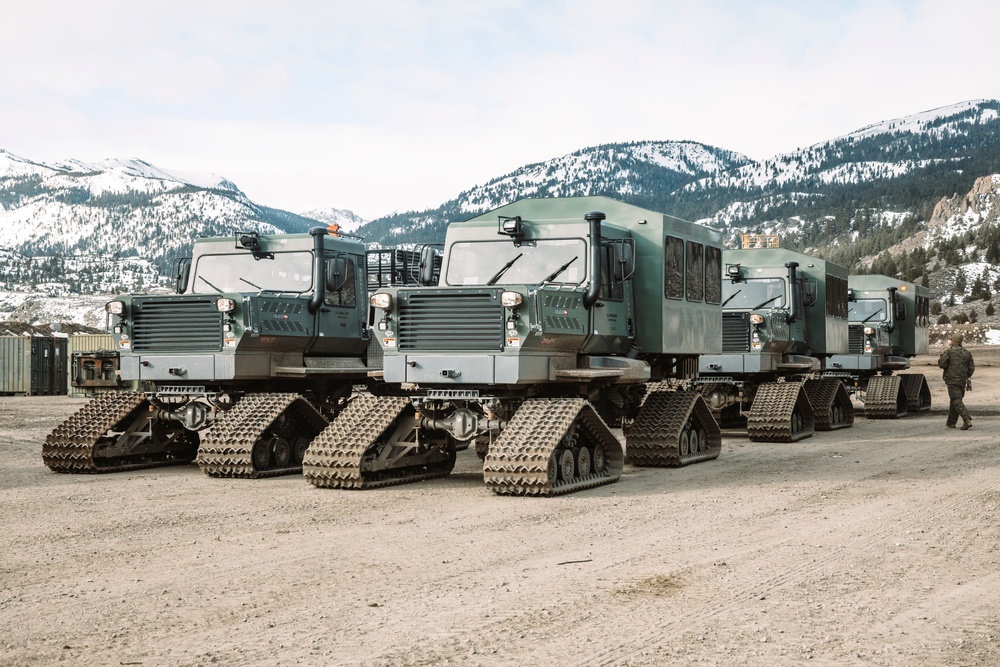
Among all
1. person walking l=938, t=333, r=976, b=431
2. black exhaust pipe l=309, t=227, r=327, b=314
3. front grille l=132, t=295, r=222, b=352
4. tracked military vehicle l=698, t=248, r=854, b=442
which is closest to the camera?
front grille l=132, t=295, r=222, b=352

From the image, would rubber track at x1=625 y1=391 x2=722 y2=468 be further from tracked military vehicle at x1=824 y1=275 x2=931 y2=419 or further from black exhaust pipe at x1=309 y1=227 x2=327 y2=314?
tracked military vehicle at x1=824 y1=275 x2=931 y2=419

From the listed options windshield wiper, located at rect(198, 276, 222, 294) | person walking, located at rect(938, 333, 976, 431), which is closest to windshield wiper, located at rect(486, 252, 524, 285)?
windshield wiper, located at rect(198, 276, 222, 294)

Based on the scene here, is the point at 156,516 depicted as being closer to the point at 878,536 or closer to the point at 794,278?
the point at 878,536

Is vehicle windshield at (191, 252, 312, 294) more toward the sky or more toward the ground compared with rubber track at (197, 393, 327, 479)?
more toward the sky

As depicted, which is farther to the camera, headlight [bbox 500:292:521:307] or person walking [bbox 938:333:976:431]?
person walking [bbox 938:333:976:431]

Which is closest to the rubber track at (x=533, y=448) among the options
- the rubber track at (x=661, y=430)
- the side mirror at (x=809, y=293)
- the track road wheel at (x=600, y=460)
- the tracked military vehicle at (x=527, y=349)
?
the tracked military vehicle at (x=527, y=349)

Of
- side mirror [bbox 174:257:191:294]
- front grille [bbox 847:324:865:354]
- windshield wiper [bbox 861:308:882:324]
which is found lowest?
front grille [bbox 847:324:865:354]

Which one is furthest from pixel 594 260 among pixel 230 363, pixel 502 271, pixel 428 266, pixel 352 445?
pixel 230 363

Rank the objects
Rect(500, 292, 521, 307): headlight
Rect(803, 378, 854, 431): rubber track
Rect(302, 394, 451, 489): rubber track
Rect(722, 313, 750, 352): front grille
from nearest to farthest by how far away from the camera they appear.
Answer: Rect(500, 292, 521, 307): headlight → Rect(302, 394, 451, 489): rubber track → Rect(722, 313, 750, 352): front grille → Rect(803, 378, 854, 431): rubber track

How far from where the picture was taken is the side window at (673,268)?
15070 millimetres

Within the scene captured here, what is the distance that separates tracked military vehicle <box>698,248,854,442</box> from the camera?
2130 cm

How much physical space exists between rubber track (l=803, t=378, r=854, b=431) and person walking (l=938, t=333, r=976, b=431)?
202 centimetres

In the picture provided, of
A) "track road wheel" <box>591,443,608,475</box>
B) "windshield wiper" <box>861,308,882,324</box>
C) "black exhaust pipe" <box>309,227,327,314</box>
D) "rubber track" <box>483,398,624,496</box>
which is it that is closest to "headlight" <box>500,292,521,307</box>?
"rubber track" <box>483,398,624,496</box>

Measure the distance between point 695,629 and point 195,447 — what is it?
1135 centimetres
